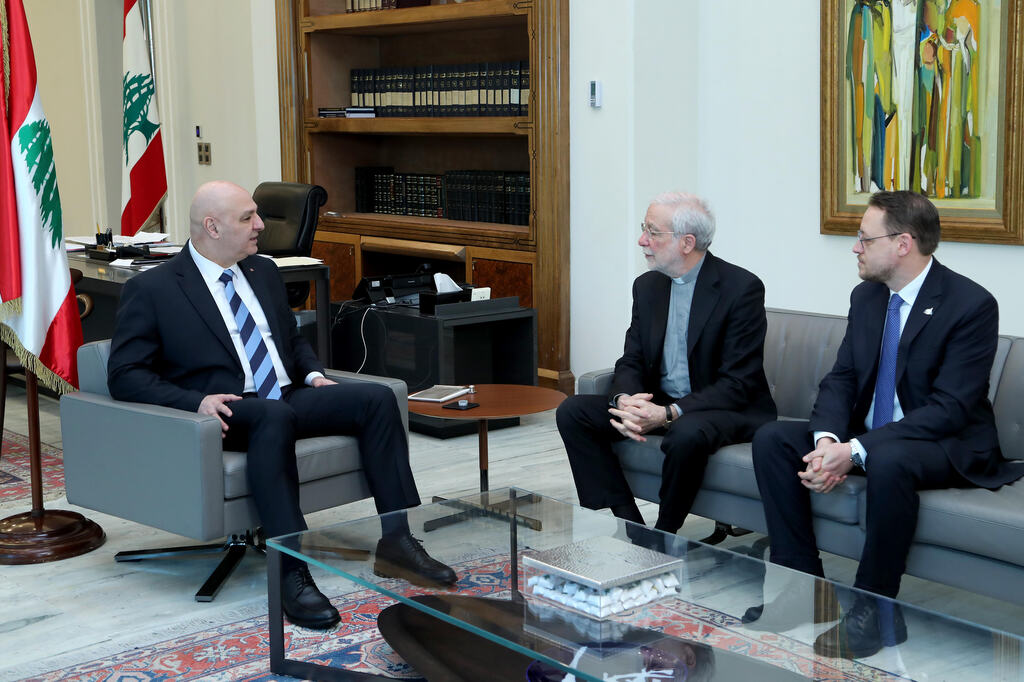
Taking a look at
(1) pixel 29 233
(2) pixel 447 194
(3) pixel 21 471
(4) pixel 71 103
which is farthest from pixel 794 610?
(4) pixel 71 103

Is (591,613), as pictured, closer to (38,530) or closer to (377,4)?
(38,530)

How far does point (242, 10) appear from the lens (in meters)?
8.11

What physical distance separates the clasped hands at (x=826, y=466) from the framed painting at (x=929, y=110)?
6.52 ft

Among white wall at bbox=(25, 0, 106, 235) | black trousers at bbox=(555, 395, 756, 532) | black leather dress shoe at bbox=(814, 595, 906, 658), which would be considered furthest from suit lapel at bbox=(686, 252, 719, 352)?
white wall at bbox=(25, 0, 106, 235)

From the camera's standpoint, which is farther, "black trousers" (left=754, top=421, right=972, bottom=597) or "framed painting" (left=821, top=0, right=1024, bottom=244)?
"framed painting" (left=821, top=0, right=1024, bottom=244)

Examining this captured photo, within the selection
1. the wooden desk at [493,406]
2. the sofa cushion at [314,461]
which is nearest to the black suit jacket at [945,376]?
the wooden desk at [493,406]

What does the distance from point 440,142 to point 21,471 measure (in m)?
3.46

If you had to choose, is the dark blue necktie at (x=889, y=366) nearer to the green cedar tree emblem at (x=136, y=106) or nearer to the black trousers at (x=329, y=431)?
the black trousers at (x=329, y=431)

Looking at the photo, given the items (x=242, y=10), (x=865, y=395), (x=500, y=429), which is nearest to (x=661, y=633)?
(x=865, y=395)

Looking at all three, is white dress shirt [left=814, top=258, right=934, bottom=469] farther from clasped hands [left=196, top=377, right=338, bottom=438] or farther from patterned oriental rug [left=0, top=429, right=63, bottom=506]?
patterned oriental rug [left=0, top=429, right=63, bottom=506]

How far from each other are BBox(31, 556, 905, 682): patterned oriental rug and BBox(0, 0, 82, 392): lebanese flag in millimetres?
1245

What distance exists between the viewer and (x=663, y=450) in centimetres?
352

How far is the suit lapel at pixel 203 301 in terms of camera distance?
3.57 m

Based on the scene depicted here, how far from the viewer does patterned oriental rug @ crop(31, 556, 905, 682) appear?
2285 mm
